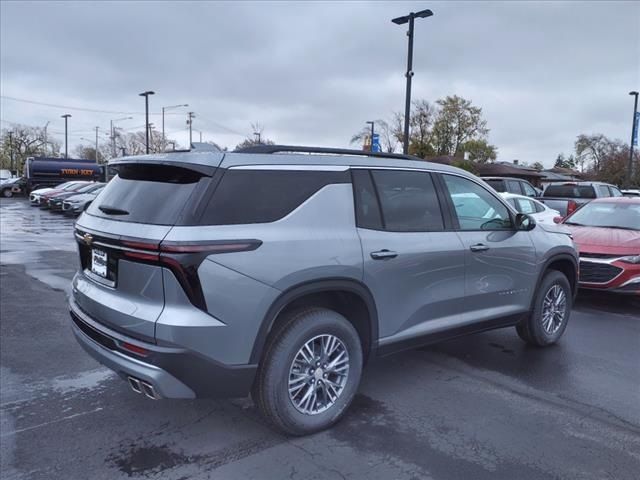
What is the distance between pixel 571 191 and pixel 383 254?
1662 centimetres

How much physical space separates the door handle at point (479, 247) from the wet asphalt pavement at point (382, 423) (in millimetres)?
1134

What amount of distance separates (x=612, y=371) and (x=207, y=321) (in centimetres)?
392

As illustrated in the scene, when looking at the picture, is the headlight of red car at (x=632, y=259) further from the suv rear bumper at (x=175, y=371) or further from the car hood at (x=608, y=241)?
the suv rear bumper at (x=175, y=371)

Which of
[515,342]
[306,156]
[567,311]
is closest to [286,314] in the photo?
[306,156]

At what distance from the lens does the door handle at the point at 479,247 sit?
4.44m

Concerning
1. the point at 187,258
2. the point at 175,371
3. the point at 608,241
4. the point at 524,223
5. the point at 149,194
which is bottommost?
the point at 175,371

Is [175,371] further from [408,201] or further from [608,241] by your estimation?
[608,241]

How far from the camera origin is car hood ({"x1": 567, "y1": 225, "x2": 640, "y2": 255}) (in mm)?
7395

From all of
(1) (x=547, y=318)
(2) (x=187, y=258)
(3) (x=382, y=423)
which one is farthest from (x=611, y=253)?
(2) (x=187, y=258)

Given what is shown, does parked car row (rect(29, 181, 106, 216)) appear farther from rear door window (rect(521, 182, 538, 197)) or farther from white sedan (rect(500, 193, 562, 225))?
rear door window (rect(521, 182, 538, 197))

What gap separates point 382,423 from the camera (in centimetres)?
Result: 376

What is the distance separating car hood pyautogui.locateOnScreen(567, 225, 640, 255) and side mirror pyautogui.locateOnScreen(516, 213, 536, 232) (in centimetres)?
313

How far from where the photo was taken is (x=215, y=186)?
3113 millimetres

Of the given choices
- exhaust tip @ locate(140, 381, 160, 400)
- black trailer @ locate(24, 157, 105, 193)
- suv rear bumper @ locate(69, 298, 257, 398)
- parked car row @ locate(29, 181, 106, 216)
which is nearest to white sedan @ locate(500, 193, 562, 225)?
suv rear bumper @ locate(69, 298, 257, 398)
